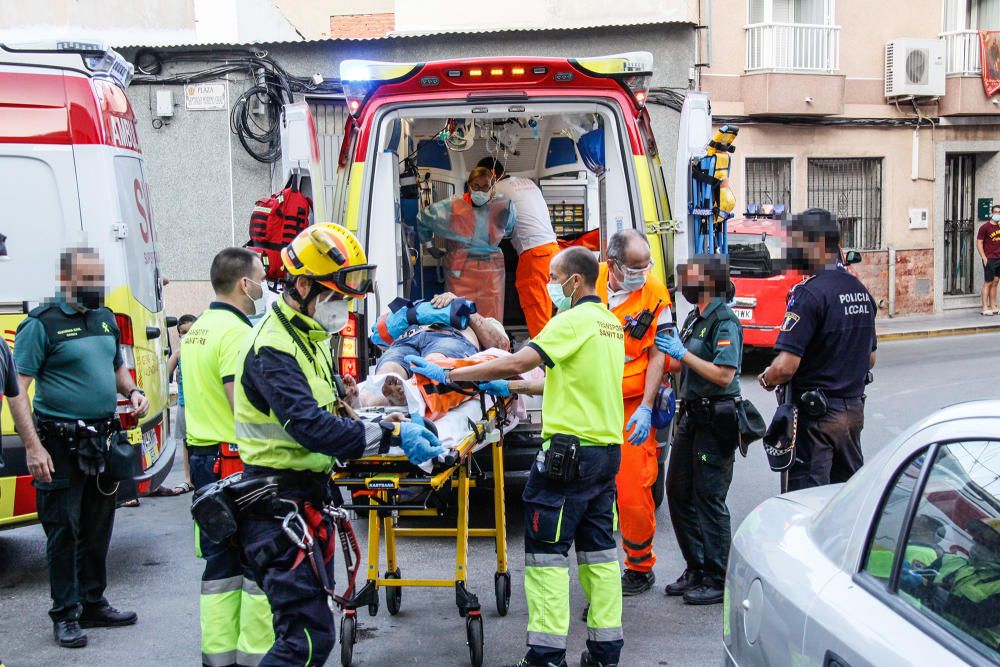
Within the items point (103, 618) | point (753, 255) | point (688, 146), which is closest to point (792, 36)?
point (753, 255)

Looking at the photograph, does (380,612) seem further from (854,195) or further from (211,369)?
(854,195)

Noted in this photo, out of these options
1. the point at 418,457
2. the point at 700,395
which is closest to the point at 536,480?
the point at 418,457

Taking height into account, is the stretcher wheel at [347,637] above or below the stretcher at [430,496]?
below

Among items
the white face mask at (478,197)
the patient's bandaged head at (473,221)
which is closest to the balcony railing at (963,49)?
the patient's bandaged head at (473,221)

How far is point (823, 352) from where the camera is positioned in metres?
5.18

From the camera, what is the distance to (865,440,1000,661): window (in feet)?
7.23

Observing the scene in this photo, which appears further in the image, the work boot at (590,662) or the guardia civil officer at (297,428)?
the work boot at (590,662)

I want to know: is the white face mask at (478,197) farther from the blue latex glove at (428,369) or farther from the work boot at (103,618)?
the work boot at (103,618)

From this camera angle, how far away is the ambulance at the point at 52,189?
5.77 meters

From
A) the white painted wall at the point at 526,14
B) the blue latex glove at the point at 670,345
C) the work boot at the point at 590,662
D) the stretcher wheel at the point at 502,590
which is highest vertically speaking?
the white painted wall at the point at 526,14

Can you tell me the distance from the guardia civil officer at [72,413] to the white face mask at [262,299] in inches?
31.9

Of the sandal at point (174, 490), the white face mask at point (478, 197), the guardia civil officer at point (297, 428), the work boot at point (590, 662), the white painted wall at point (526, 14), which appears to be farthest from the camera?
the white painted wall at point (526, 14)

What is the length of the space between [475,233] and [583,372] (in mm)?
3395

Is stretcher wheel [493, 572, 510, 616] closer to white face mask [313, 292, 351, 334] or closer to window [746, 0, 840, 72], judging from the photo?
white face mask [313, 292, 351, 334]
